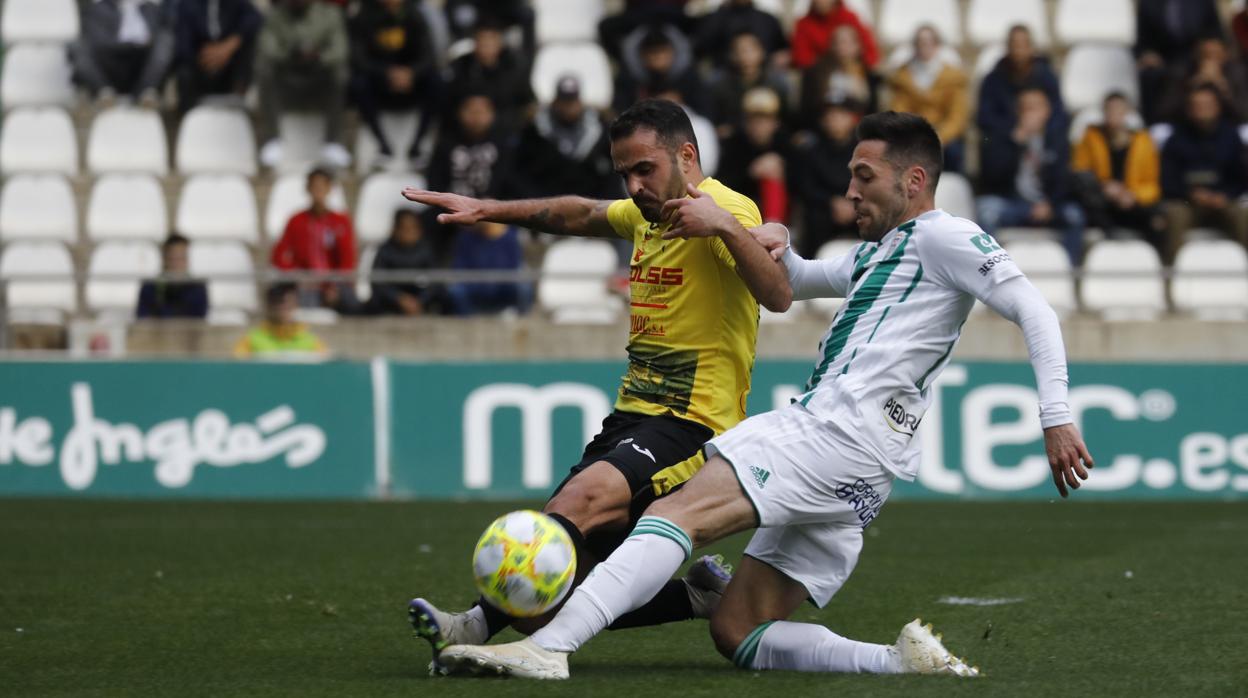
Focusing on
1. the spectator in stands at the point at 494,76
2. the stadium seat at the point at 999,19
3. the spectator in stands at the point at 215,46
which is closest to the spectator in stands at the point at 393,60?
the spectator in stands at the point at 494,76

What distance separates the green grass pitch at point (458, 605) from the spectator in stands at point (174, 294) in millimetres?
2157

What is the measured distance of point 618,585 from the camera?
5.75 m

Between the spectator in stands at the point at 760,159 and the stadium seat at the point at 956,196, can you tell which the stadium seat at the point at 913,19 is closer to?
the stadium seat at the point at 956,196

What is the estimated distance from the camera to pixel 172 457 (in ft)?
47.3

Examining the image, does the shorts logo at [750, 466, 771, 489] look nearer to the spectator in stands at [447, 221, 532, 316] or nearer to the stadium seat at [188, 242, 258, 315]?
the stadium seat at [188, 242, 258, 315]

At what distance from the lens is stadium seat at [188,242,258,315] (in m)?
15.3

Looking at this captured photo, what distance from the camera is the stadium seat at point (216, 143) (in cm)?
1786

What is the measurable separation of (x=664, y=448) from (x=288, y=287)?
29.5ft

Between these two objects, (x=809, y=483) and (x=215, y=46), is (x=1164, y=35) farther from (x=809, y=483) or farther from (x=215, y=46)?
(x=809, y=483)

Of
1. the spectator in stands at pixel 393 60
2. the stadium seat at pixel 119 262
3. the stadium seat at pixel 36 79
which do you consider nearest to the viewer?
the stadium seat at pixel 119 262

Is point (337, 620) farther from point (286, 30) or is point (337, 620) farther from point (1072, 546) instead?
point (286, 30)

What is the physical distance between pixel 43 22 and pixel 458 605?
13023 mm

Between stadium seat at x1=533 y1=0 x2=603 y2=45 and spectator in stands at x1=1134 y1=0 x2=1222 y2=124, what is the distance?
5514 millimetres

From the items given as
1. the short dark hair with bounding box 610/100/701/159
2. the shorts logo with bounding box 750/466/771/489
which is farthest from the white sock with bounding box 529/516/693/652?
the short dark hair with bounding box 610/100/701/159
